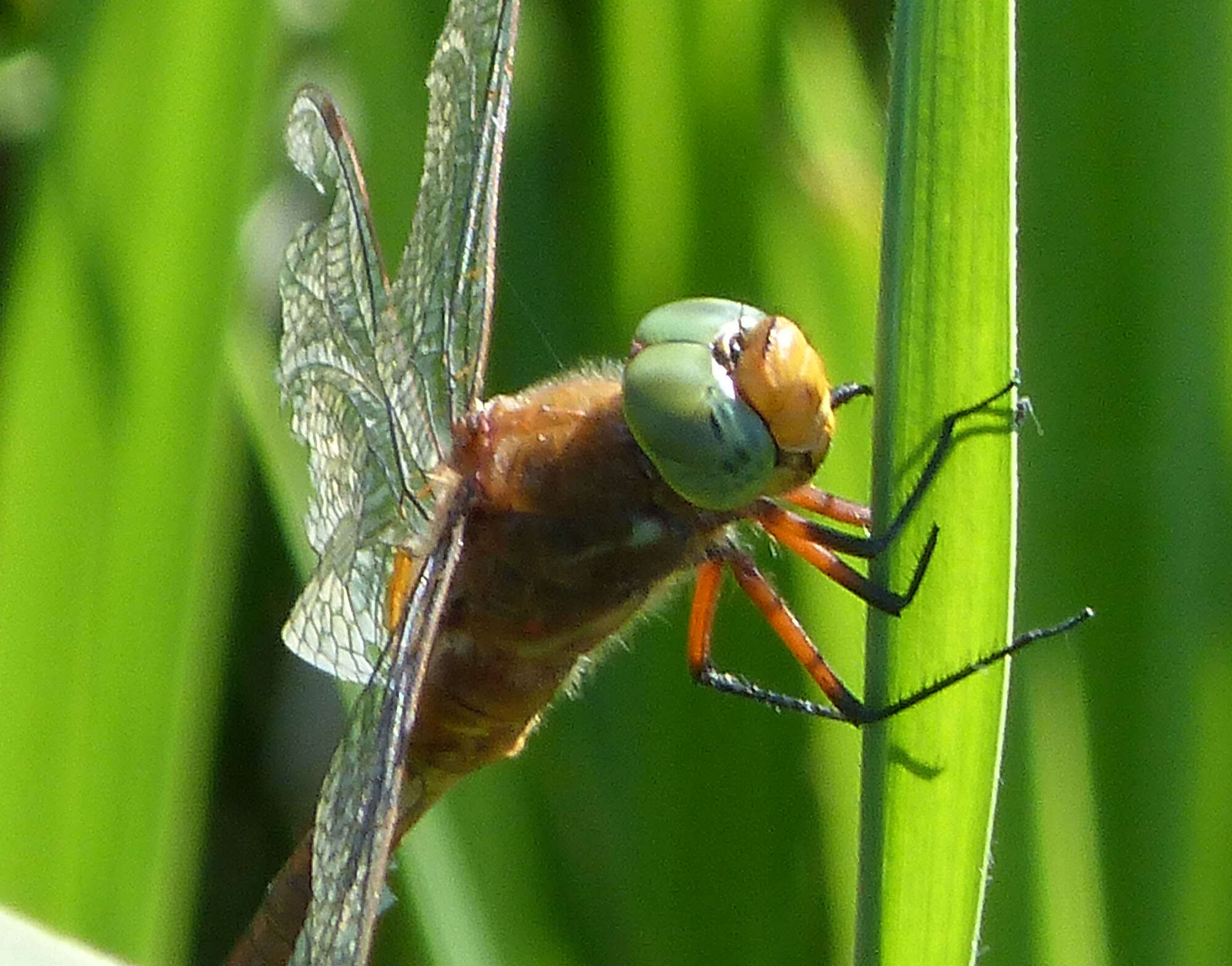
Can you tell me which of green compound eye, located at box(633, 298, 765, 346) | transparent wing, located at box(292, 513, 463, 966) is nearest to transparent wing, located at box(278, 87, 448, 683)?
transparent wing, located at box(292, 513, 463, 966)

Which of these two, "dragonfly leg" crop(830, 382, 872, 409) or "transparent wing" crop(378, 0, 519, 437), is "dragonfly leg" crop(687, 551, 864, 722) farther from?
"transparent wing" crop(378, 0, 519, 437)

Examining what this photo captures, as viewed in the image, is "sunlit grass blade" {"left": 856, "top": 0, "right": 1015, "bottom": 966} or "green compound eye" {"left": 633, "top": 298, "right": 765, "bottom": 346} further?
"green compound eye" {"left": 633, "top": 298, "right": 765, "bottom": 346}

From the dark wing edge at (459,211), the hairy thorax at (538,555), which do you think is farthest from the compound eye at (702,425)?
the dark wing edge at (459,211)

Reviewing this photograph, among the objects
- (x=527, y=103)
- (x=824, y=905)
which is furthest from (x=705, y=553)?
(x=527, y=103)

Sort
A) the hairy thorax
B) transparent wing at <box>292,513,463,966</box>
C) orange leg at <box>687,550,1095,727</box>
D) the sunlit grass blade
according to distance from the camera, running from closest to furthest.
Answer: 1. the sunlit grass blade
2. transparent wing at <box>292,513,463,966</box>
3. orange leg at <box>687,550,1095,727</box>
4. the hairy thorax

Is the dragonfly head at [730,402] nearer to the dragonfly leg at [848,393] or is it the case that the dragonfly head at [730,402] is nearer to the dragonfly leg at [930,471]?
the dragonfly leg at [848,393]

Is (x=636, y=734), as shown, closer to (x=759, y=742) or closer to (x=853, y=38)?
(x=759, y=742)
